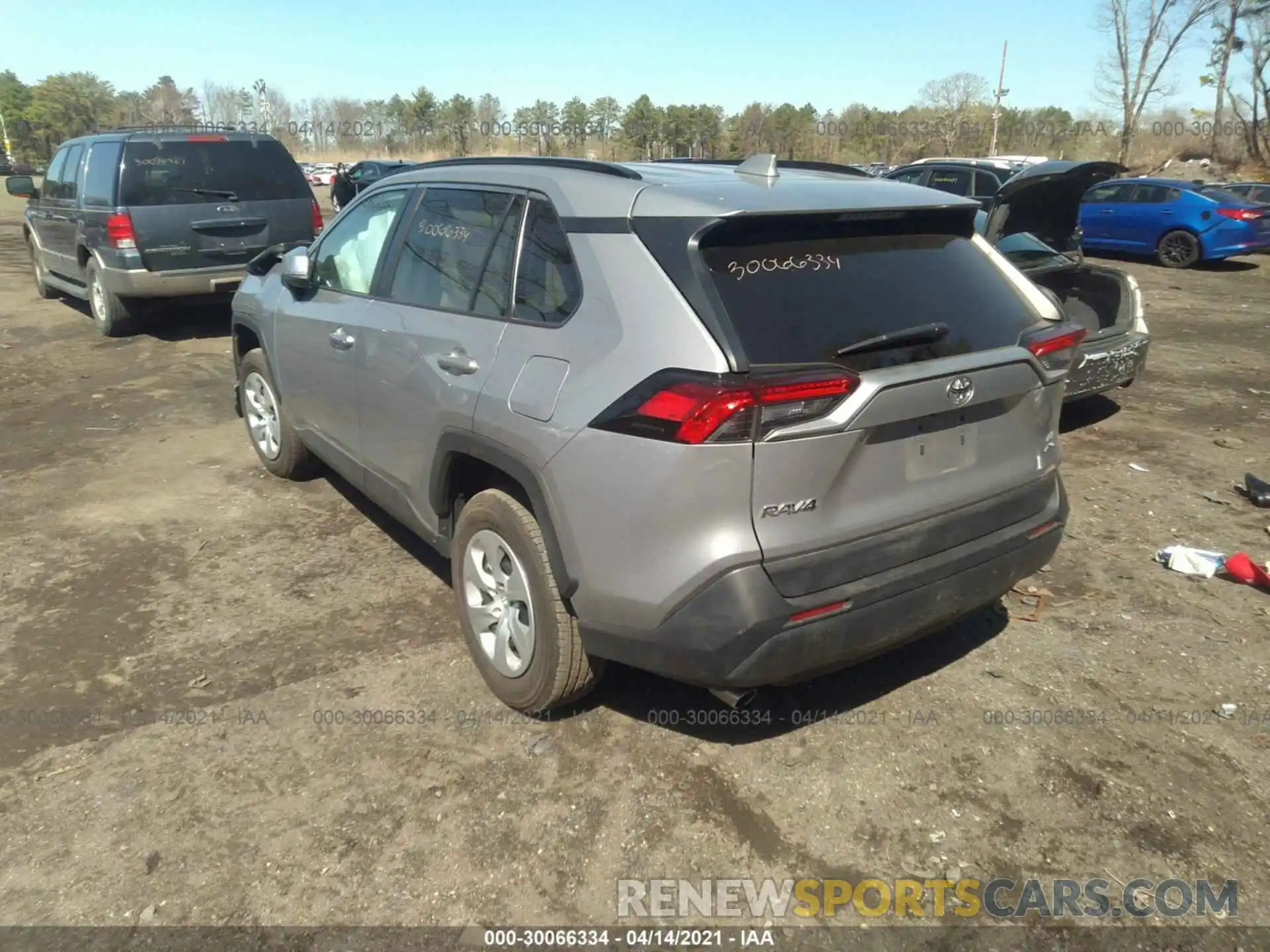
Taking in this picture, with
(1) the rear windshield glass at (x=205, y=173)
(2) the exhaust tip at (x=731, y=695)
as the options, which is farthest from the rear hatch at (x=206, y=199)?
(2) the exhaust tip at (x=731, y=695)

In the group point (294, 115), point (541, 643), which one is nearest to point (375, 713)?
point (541, 643)

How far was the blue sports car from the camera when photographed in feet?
49.8

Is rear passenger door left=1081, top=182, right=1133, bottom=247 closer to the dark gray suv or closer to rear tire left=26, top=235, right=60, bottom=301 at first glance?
the dark gray suv

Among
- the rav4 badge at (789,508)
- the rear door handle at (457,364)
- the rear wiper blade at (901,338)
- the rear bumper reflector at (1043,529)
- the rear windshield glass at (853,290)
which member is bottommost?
the rear bumper reflector at (1043,529)

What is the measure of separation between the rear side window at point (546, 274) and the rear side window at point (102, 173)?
24.7ft

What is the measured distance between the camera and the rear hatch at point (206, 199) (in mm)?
8719

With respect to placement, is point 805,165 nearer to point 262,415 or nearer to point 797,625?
point 797,625

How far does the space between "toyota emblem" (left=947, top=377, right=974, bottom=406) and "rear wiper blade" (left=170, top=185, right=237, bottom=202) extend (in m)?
8.50

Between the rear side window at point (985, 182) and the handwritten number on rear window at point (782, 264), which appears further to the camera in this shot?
the rear side window at point (985, 182)

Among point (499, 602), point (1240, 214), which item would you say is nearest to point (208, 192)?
point (499, 602)

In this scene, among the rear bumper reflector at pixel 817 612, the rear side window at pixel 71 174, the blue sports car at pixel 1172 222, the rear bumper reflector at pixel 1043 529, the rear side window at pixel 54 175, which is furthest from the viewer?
the blue sports car at pixel 1172 222

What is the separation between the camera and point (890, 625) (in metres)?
2.70

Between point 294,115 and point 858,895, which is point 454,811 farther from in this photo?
point 294,115

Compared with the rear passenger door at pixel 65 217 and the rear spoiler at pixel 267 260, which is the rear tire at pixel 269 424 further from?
the rear passenger door at pixel 65 217
